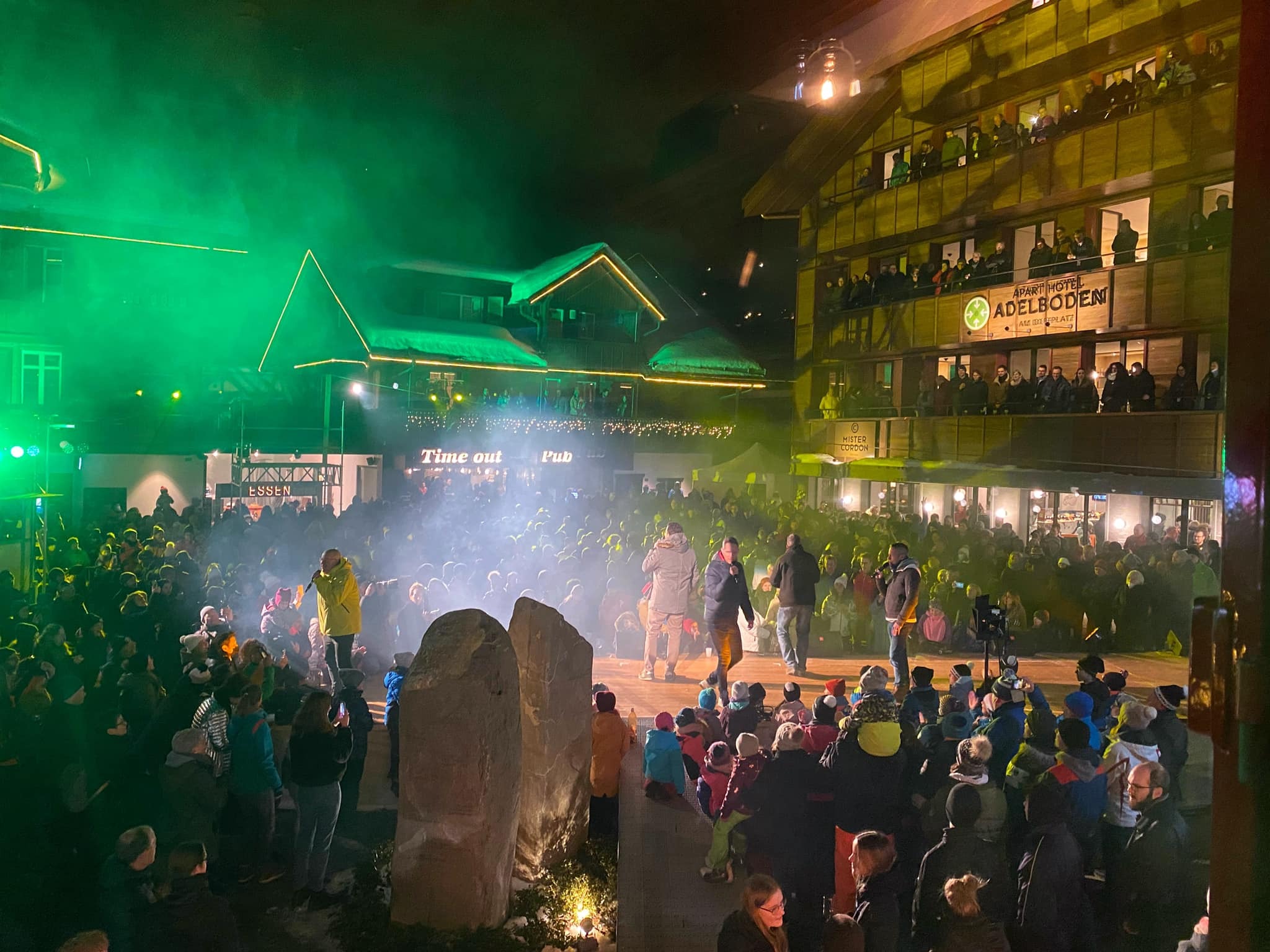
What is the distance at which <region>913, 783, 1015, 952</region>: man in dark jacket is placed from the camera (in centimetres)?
438

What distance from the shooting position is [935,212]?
2242 cm

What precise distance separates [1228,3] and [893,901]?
61.6 feet

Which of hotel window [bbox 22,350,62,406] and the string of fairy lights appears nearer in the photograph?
hotel window [bbox 22,350,62,406]

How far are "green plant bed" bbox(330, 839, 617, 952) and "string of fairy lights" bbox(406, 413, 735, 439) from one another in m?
16.8

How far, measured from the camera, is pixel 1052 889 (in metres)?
4.52

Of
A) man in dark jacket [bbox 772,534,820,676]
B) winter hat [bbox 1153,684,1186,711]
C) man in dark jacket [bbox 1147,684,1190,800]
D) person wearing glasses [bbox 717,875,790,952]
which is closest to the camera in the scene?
person wearing glasses [bbox 717,875,790,952]

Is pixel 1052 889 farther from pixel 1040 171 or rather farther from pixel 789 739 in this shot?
pixel 1040 171

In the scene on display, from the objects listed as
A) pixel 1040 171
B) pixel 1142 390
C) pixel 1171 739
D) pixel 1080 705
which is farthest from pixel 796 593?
pixel 1040 171

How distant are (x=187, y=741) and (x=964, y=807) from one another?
501 centimetres

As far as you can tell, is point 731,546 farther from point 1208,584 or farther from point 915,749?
point 1208,584

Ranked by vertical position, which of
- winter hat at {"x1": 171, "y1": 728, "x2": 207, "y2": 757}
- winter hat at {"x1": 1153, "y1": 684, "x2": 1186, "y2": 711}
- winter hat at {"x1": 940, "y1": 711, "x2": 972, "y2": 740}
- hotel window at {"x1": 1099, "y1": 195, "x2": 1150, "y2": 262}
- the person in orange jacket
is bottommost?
the person in orange jacket

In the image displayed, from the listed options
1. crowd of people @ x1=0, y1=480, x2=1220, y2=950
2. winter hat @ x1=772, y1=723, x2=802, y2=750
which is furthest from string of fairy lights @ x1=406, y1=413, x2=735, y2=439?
winter hat @ x1=772, y1=723, x2=802, y2=750

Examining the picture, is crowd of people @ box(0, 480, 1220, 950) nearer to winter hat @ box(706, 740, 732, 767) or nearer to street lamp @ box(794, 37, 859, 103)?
winter hat @ box(706, 740, 732, 767)

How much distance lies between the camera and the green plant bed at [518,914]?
5.25 metres
